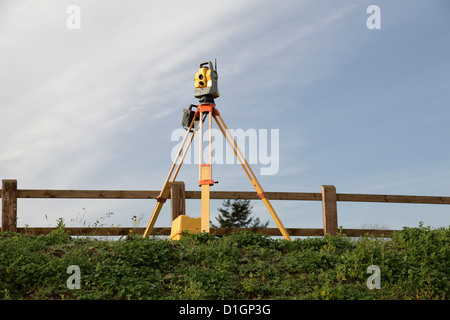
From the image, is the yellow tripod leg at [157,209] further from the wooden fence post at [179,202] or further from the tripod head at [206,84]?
the tripod head at [206,84]

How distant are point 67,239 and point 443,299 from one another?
5857mm

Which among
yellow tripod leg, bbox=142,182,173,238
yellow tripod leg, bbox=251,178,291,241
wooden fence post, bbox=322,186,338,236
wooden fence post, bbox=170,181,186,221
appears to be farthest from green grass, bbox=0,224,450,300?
wooden fence post, bbox=322,186,338,236

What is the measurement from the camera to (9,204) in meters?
9.91

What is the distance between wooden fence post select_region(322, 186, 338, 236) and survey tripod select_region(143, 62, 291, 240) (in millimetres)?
2163

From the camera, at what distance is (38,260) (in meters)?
6.56

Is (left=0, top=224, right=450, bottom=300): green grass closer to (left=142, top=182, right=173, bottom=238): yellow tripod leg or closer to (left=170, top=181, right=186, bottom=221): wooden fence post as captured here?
(left=142, top=182, right=173, bottom=238): yellow tripod leg

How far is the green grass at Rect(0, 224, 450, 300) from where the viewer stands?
6082mm

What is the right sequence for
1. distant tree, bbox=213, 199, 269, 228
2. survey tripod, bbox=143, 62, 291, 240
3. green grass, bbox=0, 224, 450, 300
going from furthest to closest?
1. distant tree, bbox=213, 199, 269, 228
2. survey tripod, bbox=143, 62, 291, 240
3. green grass, bbox=0, 224, 450, 300

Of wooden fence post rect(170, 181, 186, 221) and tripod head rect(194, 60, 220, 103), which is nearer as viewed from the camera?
tripod head rect(194, 60, 220, 103)

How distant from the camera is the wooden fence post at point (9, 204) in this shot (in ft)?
32.4

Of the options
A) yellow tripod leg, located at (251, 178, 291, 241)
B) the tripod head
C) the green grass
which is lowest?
the green grass

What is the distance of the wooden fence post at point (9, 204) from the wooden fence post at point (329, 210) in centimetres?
670

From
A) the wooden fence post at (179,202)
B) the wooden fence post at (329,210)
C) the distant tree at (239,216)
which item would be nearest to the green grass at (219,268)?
the wooden fence post at (179,202)
